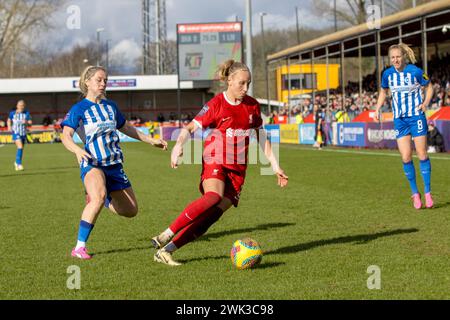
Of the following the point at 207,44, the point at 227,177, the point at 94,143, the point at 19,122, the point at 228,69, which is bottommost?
the point at 227,177

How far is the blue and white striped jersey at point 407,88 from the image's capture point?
10.1 metres

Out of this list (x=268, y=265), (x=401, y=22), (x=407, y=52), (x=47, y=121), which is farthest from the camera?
(x=47, y=121)

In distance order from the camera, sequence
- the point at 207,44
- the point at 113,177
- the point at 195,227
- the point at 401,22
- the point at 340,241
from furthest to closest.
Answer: the point at 207,44 < the point at 401,22 < the point at 340,241 < the point at 113,177 < the point at 195,227

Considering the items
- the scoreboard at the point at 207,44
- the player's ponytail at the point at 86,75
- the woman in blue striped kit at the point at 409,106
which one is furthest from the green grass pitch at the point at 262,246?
the scoreboard at the point at 207,44

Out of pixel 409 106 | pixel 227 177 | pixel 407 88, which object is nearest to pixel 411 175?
pixel 409 106

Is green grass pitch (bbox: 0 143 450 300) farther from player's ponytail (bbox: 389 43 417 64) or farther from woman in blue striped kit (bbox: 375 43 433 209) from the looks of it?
player's ponytail (bbox: 389 43 417 64)

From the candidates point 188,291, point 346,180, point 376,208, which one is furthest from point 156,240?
point 346,180

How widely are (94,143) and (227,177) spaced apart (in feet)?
4.51

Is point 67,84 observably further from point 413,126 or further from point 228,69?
point 228,69

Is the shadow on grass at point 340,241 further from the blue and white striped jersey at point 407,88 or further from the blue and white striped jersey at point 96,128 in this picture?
the blue and white striped jersey at point 407,88

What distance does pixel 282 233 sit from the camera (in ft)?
27.7

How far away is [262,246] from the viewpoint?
24.9 feet

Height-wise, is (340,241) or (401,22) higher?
(401,22)

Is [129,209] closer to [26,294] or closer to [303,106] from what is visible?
[26,294]
